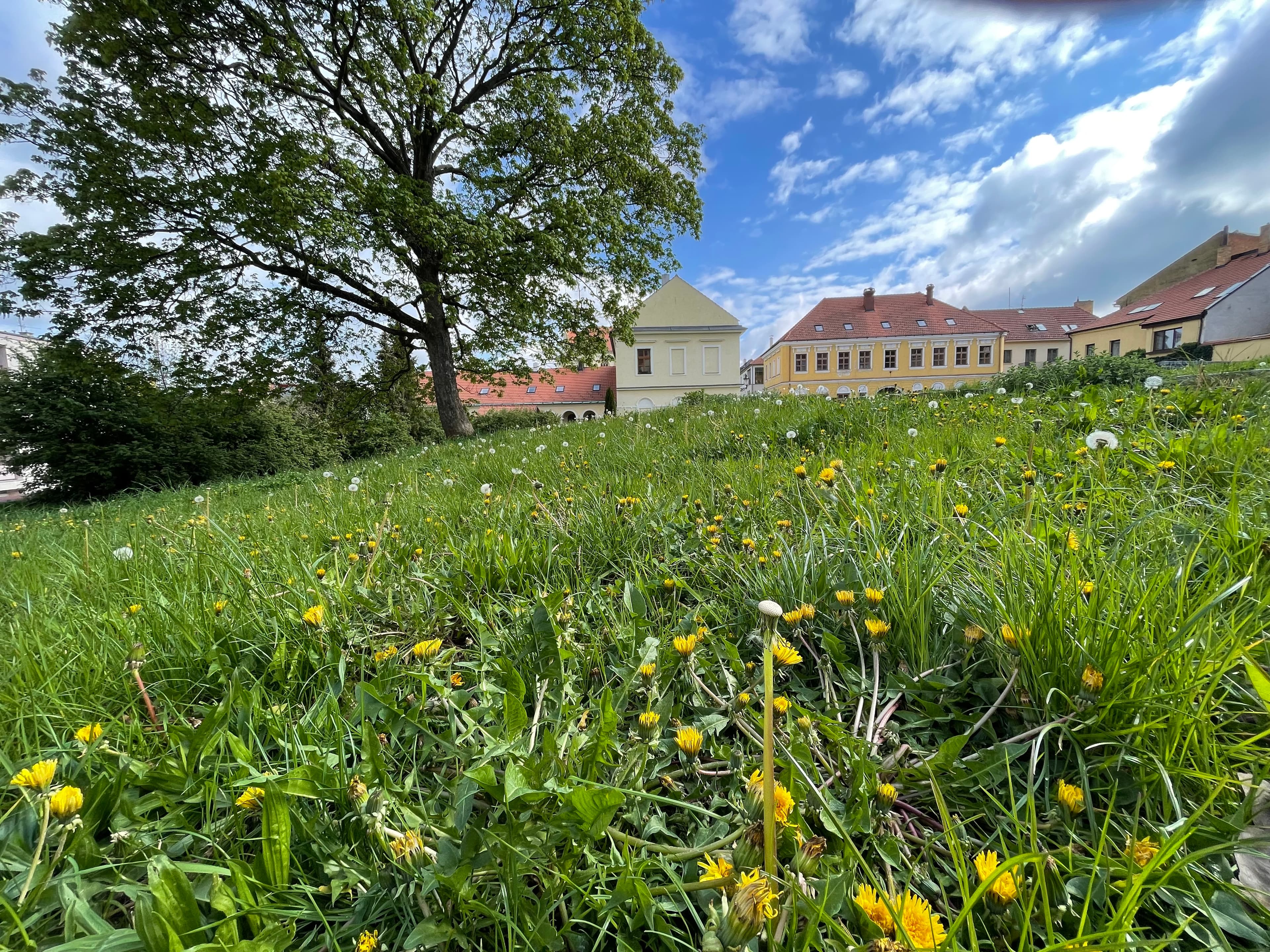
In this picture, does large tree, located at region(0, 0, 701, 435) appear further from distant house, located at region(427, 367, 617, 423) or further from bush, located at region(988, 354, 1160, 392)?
distant house, located at region(427, 367, 617, 423)

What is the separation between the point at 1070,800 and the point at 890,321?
1648 inches

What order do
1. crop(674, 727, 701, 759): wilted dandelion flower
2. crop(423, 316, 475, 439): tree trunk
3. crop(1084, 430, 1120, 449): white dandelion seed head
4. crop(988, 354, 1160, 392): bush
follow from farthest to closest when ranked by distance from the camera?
crop(423, 316, 475, 439): tree trunk < crop(988, 354, 1160, 392): bush < crop(1084, 430, 1120, 449): white dandelion seed head < crop(674, 727, 701, 759): wilted dandelion flower

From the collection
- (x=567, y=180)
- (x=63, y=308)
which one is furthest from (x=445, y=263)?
(x=63, y=308)

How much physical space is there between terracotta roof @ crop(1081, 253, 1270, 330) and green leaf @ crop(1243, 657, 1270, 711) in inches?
1571

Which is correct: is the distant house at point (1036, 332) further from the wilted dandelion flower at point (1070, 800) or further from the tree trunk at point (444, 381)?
the wilted dandelion flower at point (1070, 800)

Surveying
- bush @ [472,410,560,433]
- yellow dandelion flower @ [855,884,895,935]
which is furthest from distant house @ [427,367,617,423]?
yellow dandelion flower @ [855,884,895,935]

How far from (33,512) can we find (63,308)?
5.08m

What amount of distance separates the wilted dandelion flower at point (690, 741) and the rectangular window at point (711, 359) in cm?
3034

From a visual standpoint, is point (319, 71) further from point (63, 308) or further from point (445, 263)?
point (63, 308)

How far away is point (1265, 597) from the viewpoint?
954mm

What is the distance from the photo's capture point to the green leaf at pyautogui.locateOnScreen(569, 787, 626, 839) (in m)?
0.67

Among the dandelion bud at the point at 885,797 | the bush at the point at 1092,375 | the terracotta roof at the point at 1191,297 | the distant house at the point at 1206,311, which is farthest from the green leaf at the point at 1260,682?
the terracotta roof at the point at 1191,297

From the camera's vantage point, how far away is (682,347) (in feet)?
97.9

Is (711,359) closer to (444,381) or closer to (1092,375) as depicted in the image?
(444,381)
